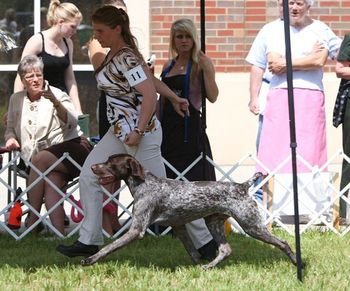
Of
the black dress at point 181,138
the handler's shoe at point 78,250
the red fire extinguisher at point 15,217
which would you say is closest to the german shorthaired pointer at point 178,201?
the handler's shoe at point 78,250

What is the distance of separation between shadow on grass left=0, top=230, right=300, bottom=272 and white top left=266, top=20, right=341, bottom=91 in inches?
56.9

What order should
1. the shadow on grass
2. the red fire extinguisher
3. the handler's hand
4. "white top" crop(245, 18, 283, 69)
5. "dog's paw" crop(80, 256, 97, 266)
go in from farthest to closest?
"white top" crop(245, 18, 283, 69)
the red fire extinguisher
the shadow on grass
the handler's hand
"dog's paw" crop(80, 256, 97, 266)

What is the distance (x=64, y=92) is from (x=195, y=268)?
2380 millimetres

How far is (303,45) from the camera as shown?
9.47 m

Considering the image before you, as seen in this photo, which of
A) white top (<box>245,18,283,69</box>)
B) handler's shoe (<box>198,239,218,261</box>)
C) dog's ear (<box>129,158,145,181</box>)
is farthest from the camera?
white top (<box>245,18,283,69</box>)

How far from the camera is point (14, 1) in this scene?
13.3 metres

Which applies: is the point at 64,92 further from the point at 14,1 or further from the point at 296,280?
the point at 14,1

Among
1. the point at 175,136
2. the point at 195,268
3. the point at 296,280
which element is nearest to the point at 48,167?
the point at 175,136

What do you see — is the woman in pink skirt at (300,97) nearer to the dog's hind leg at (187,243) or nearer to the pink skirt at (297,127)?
the pink skirt at (297,127)

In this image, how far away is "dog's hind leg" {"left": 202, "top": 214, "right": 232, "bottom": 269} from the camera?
748 cm

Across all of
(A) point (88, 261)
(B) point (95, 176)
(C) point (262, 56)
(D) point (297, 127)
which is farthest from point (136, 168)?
(C) point (262, 56)

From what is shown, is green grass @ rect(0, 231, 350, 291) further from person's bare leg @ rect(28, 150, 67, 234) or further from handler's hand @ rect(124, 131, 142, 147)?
handler's hand @ rect(124, 131, 142, 147)

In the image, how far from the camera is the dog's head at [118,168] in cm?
722

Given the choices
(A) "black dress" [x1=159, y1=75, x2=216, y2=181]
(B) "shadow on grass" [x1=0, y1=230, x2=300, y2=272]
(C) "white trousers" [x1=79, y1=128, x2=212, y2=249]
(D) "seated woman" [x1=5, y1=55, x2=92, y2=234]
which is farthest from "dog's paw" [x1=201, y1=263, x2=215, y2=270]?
(D) "seated woman" [x1=5, y1=55, x2=92, y2=234]
